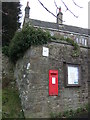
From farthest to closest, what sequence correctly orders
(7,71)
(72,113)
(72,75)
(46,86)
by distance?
(7,71) < (72,75) < (72,113) < (46,86)

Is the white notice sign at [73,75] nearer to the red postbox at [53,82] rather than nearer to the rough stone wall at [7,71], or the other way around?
the red postbox at [53,82]

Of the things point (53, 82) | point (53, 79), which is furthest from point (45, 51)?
point (53, 82)

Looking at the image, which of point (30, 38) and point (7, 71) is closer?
point (30, 38)

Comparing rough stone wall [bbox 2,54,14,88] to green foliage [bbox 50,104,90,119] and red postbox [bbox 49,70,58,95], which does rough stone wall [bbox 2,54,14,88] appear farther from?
green foliage [bbox 50,104,90,119]

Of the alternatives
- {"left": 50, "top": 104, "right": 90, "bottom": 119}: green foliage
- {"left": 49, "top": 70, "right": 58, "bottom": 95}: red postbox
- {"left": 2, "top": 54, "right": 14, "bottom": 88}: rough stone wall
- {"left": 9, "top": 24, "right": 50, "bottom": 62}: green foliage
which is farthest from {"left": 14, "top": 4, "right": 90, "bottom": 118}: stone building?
{"left": 2, "top": 54, "right": 14, "bottom": 88}: rough stone wall

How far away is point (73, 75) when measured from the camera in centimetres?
697

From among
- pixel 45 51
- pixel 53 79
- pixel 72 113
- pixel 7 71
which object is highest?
pixel 45 51

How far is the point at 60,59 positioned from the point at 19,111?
8.96ft

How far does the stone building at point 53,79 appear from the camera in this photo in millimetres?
6094

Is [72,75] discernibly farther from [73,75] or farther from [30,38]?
[30,38]

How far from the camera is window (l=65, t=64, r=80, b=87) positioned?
22.2 ft

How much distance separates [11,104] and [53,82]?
193 cm

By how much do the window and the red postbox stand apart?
0.51 meters

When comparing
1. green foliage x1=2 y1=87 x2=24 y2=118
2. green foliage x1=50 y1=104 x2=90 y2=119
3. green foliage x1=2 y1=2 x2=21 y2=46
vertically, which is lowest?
green foliage x1=50 y1=104 x2=90 y2=119
